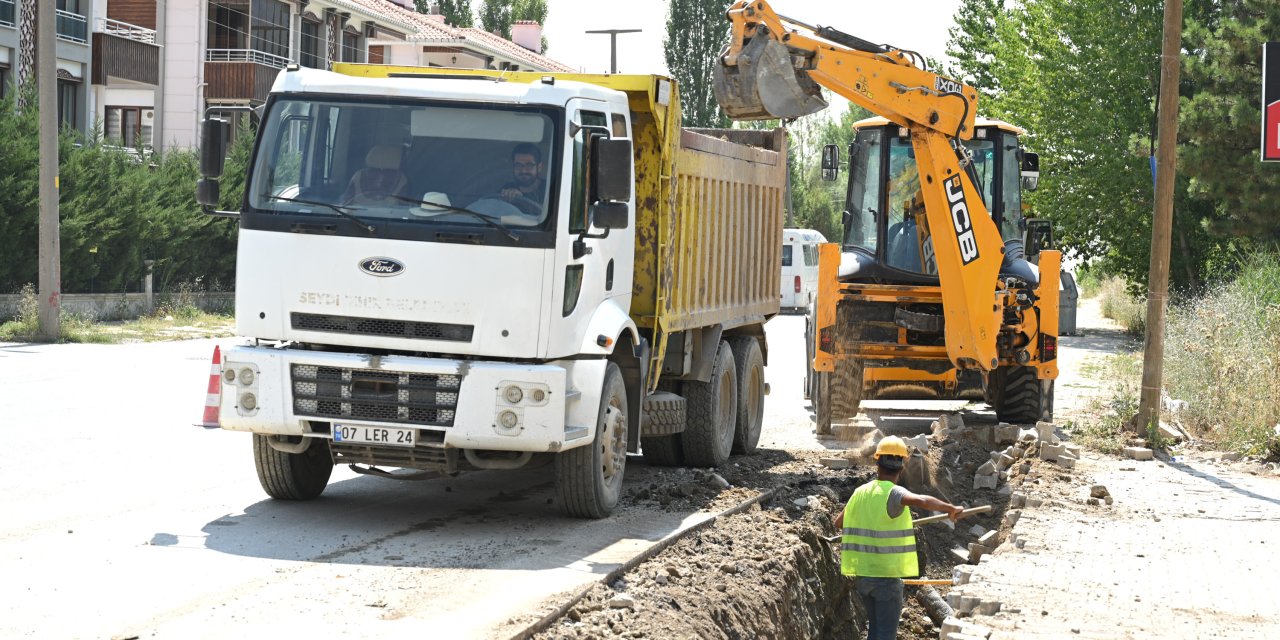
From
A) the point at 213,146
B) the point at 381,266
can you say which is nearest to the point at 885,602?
the point at 381,266

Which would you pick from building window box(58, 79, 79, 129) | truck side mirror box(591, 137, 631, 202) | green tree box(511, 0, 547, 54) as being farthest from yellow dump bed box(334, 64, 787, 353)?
green tree box(511, 0, 547, 54)

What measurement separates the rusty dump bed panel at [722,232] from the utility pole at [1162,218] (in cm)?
362

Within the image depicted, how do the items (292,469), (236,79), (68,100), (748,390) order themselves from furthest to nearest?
(236,79) → (68,100) → (748,390) → (292,469)

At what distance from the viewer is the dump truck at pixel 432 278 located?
877 centimetres

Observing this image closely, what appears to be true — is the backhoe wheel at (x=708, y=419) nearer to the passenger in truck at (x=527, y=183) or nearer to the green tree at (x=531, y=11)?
the passenger in truck at (x=527, y=183)

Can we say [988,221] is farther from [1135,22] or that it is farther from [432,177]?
[1135,22]

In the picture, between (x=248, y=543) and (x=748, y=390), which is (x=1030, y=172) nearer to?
(x=748, y=390)

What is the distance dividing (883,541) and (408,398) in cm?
294

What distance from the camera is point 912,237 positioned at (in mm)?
15773

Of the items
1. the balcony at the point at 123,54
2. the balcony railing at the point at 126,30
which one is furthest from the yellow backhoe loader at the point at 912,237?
the balcony railing at the point at 126,30

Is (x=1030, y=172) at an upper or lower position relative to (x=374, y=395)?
Result: upper

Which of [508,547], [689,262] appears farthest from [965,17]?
[508,547]

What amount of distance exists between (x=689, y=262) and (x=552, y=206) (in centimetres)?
257

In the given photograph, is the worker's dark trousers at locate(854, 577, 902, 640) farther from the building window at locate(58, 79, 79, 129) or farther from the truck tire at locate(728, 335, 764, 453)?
the building window at locate(58, 79, 79, 129)
